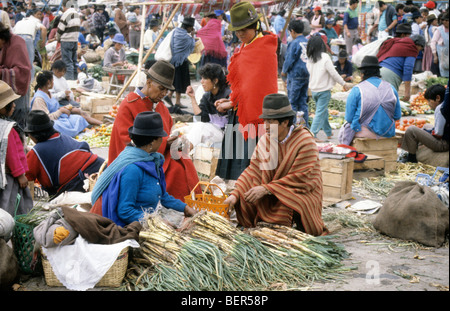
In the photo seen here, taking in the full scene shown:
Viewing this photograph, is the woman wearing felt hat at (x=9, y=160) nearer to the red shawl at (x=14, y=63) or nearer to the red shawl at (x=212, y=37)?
the red shawl at (x=14, y=63)

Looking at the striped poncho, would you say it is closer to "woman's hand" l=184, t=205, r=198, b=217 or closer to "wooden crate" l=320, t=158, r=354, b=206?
"woman's hand" l=184, t=205, r=198, b=217

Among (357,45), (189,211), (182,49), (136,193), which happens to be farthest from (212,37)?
(136,193)

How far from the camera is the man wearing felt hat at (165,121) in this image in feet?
16.5

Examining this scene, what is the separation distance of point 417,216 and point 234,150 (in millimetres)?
2032

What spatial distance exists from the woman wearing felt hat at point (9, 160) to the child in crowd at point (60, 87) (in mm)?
5132

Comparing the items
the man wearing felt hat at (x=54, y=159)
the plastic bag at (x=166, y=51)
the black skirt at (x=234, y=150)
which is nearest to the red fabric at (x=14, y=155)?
the man wearing felt hat at (x=54, y=159)

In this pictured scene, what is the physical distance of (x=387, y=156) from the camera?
7531mm

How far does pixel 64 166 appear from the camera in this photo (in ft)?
18.5

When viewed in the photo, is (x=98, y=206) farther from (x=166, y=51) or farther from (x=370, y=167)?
(x=166, y=51)

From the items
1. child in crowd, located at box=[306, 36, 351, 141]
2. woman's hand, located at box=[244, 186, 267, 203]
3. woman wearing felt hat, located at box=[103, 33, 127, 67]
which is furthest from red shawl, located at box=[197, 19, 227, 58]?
woman's hand, located at box=[244, 186, 267, 203]

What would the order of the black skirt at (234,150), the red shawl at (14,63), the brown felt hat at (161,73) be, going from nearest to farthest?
the brown felt hat at (161,73) → the black skirt at (234,150) → the red shawl at (14,63)

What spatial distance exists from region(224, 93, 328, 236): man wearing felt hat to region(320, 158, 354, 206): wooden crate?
150cm

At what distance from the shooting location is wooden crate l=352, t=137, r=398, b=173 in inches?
290

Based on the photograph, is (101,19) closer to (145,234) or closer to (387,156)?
(387,156)
